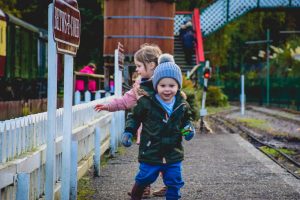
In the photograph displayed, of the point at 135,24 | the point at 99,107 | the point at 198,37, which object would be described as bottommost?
the point at 99,107

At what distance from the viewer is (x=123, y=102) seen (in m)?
7.79

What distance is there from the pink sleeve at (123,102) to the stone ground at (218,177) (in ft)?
3.39

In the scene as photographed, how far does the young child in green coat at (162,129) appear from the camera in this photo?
6543mm

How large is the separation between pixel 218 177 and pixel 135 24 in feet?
36.3

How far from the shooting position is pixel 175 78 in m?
6.55

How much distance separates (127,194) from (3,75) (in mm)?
14798

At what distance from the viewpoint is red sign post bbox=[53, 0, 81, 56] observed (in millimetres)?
6129

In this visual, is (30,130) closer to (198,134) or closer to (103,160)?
(103,160)

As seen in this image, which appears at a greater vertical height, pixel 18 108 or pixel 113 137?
pixel 18 108

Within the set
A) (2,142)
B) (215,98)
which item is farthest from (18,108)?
(215,98)

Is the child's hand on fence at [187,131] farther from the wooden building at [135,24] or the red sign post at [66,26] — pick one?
the wooden building at [135,24]

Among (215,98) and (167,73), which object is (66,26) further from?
(215,98)

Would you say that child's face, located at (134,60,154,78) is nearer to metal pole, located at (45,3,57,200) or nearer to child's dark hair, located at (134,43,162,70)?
child's dark hair, located at (134,43,162,70)

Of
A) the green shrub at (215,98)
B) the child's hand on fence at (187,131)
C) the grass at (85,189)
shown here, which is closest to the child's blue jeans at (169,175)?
the child's hand on fence at (187,131)
